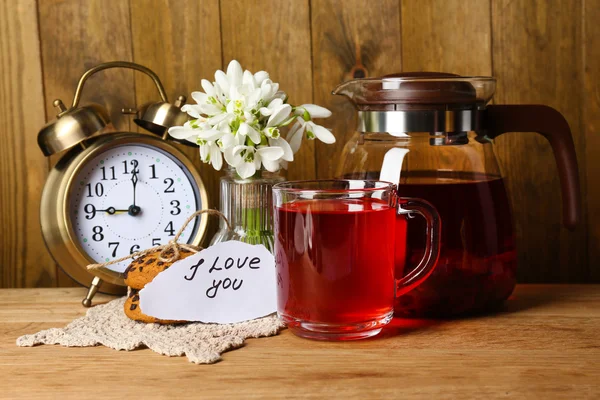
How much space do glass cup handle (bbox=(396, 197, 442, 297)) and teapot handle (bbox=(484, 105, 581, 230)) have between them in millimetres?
176

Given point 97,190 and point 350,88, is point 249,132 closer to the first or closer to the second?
point 350,88

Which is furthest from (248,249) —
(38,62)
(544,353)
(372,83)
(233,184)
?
(38,62)

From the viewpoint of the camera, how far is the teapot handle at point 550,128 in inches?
38.9

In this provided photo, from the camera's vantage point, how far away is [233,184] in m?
1.04

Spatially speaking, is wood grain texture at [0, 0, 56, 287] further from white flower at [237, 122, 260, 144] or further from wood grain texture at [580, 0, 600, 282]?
wood grain texture at [580, 0, 600, 282]

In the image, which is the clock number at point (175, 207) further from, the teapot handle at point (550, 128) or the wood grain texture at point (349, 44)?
the teapot handle at point (550, 128)

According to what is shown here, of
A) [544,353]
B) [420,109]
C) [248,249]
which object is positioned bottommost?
[544,353]

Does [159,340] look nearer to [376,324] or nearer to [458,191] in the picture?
[376,324]

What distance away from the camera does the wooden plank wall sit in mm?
1224

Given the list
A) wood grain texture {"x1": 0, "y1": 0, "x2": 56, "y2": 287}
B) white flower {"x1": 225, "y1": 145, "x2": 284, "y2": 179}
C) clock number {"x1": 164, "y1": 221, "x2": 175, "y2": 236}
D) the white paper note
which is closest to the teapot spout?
white flower {"x1": 225, "y1": 145, "x2": 284, "y2": 179}

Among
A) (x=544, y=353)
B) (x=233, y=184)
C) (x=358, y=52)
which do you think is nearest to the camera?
(x=544, y=353)

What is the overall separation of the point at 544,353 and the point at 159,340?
1.54ft

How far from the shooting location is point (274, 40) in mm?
1252

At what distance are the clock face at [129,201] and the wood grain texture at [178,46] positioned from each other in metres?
0.09
